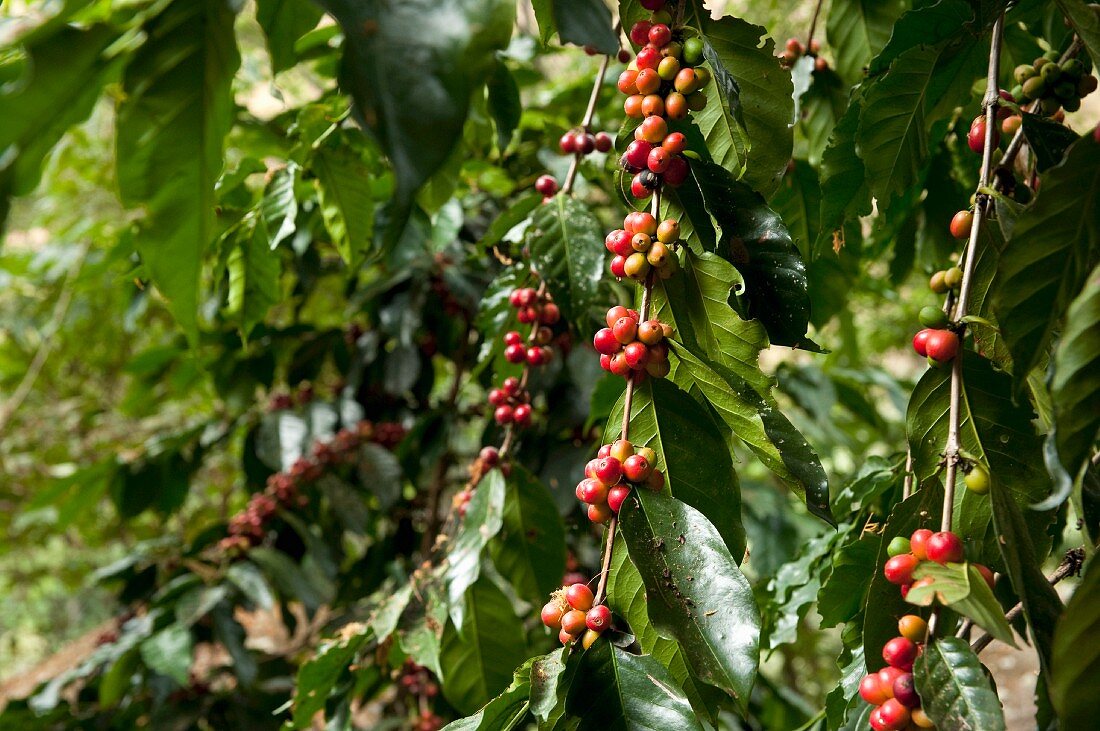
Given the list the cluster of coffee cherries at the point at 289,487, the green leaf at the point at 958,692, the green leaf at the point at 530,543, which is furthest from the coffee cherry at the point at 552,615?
the cluster of coffee cherries at the point at 289,487

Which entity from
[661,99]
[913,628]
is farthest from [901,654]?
[661,99]

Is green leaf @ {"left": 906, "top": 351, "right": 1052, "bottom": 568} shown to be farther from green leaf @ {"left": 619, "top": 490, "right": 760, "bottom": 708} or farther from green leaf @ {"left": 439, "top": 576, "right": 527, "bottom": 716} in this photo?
green leaf @ {"left": 439, "top": 576, "right": 527, "bottom": 716}

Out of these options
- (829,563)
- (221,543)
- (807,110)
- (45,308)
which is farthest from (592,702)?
(45,308)

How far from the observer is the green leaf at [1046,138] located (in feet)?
1.82

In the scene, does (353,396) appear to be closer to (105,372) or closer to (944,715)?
(944,715)

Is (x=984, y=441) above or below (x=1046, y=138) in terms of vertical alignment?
below

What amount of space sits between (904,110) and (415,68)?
477mm

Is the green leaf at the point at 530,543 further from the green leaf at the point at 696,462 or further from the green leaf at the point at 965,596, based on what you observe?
the green leaf at the point at 965,596

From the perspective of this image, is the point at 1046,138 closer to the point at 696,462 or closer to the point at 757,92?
the point at 757,92

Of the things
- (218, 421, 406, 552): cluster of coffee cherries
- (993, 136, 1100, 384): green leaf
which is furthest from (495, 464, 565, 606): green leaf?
(218, 421, 406, 552): cluster of coffee cherries

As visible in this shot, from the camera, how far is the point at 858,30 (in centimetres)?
85

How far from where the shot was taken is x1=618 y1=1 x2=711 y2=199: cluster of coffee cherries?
0.53 metres

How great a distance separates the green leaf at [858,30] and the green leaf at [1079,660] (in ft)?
2.01

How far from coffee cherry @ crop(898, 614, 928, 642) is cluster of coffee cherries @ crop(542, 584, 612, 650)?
0.50ft
